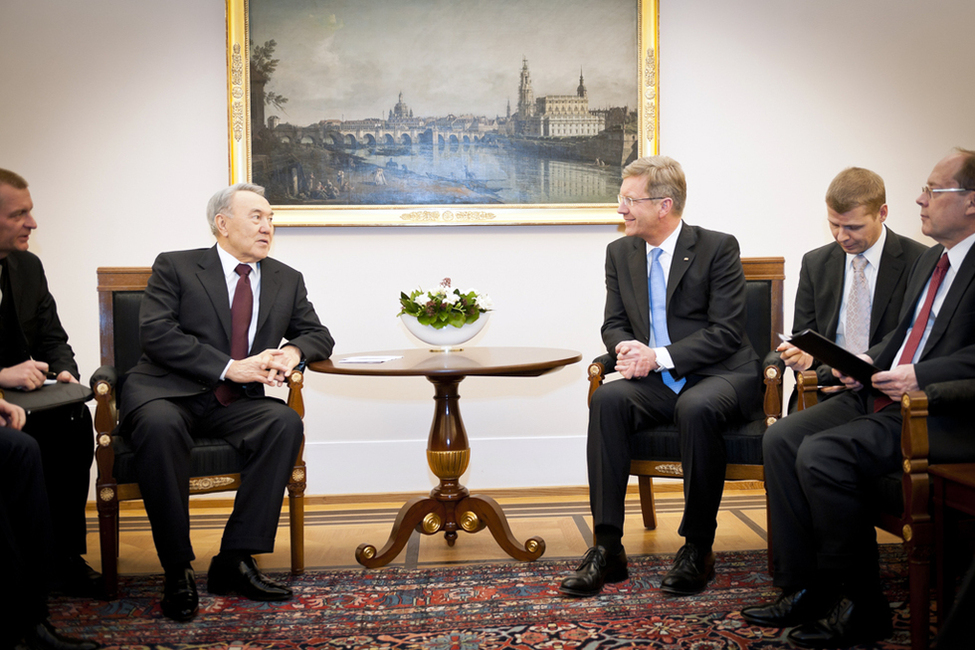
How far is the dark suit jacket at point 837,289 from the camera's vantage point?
3084 mm

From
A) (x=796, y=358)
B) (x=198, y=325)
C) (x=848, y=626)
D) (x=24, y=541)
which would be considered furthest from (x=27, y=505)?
(x=796, y=358)

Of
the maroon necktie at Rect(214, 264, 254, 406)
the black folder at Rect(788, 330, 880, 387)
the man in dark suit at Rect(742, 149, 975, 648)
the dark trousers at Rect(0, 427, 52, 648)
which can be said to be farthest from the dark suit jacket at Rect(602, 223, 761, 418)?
the dark trousers at Rect(0, 427, 52, 648)

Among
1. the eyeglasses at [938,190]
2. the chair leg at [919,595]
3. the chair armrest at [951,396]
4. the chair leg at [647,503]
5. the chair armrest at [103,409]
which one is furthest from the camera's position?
the chair leg at [647,503]

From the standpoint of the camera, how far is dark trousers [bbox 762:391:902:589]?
2359 mm

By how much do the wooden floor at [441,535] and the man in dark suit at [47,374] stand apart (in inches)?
12.0

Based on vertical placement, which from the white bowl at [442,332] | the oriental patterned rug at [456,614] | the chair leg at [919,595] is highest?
the white bowl at [442,332]

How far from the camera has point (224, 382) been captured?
3158 mm

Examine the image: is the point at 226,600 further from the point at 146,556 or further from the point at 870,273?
the point at 870,273

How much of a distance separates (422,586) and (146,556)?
1350 millimetres

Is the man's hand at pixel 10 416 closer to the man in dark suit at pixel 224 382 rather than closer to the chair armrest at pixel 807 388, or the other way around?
the man in dark suit at pixel 224 382

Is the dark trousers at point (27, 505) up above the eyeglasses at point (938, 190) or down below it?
below

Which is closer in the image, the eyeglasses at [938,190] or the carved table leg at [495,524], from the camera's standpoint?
the eyeglasses at [938,190]

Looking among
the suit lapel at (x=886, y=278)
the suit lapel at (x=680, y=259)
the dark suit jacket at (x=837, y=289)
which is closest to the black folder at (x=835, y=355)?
the dark suit jacket at (x=837, y=289)

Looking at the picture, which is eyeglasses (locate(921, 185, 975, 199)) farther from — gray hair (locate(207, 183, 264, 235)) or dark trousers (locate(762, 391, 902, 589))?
gray hair (locate(207, 183, 264, 235))
